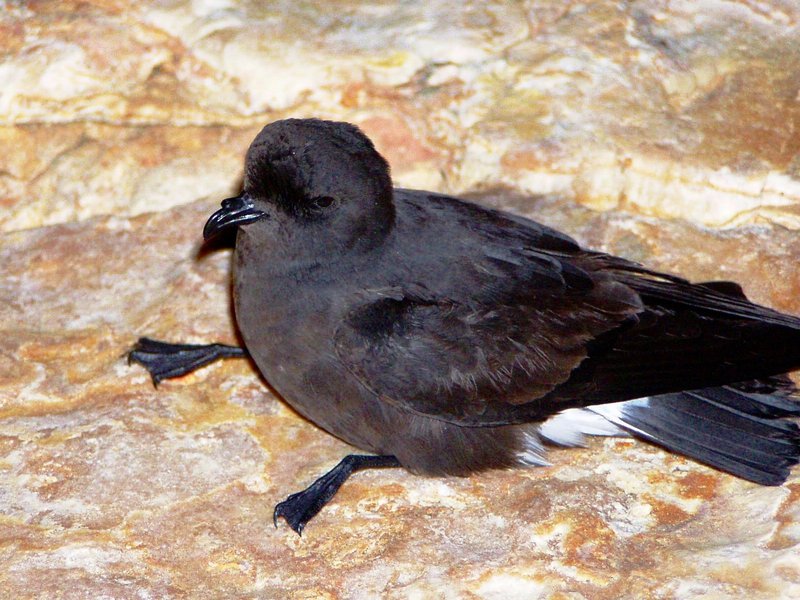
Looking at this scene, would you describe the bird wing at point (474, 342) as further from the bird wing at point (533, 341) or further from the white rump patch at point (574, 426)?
the white rump patch at point (574, 426)

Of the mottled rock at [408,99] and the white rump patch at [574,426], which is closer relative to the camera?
the white rump patch at [574,426]

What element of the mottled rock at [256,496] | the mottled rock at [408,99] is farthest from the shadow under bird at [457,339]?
the mottled rock at [408,99]

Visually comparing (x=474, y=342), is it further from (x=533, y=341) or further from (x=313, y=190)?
(x=313, y=190)

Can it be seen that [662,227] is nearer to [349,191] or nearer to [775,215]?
[775,215]

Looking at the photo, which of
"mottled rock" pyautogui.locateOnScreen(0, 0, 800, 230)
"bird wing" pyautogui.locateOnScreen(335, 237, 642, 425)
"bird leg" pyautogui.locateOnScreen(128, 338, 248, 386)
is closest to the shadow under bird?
"bird wing" pyautogui.locateOnScreen(335, 237, 642, 425)

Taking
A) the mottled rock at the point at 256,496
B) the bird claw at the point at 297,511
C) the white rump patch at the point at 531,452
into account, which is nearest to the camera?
the mottled rock at the point at 256,496

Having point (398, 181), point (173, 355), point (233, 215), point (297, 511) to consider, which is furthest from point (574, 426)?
point (398, 181)

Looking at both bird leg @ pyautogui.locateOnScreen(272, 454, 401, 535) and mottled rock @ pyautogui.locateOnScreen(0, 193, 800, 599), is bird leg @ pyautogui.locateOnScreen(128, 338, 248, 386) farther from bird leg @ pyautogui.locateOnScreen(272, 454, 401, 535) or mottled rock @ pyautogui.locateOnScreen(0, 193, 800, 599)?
bird leg @ pyautogui.locateOnScreen(272, 454, 401, 535)
